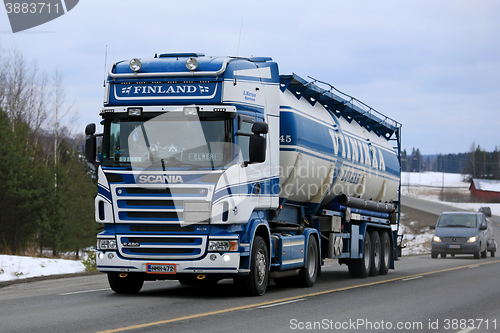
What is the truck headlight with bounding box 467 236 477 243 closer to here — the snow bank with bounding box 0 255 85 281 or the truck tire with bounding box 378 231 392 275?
the truck tire with bounding box 378 231 392 275

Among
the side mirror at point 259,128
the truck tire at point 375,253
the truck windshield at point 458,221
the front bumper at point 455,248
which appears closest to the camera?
the side mirror at point 259,128

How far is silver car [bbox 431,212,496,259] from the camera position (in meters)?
31.0

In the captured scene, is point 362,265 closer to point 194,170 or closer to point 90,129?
point 194,170

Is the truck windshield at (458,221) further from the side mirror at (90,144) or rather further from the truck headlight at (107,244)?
the side mirror at (90,144)

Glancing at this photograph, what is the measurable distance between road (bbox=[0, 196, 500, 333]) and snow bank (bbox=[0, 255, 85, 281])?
7.09 feet

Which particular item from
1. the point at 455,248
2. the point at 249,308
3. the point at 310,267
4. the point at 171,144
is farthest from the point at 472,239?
the point at 171,144

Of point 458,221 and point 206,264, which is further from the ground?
point 458,221

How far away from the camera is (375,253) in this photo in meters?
19.1

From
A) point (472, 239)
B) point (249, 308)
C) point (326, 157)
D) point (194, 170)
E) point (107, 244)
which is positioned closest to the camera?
point (249, 308)

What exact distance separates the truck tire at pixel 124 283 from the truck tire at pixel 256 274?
1.92 metres

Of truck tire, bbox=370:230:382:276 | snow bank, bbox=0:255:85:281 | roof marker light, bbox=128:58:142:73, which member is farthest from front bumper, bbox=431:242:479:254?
roof marker light, bbox=128:58:142:73

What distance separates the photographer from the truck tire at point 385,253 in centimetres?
1959

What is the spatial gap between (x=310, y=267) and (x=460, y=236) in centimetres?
1902

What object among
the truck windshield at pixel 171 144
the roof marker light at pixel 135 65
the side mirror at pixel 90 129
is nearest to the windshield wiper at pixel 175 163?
the truck windshield at pixel 171 144
